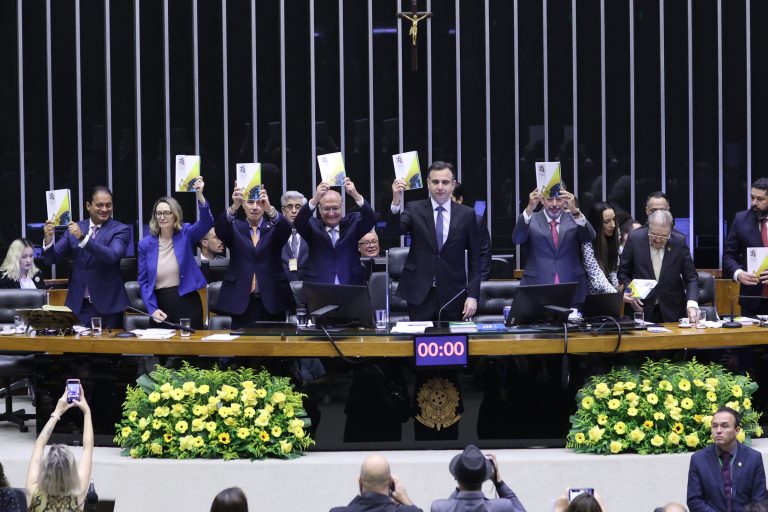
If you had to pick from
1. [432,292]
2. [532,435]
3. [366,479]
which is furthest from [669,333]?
[366,479]

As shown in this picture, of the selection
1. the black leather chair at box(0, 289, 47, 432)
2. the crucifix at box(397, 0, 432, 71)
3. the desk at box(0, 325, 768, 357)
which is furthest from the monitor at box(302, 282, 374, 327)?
the crucifix at box(397, 0, 432, 71)

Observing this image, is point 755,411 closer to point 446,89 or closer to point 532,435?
point 532,435

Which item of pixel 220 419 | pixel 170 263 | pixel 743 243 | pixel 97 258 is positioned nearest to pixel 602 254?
pixel 743 243

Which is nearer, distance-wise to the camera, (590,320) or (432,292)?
(590,320)

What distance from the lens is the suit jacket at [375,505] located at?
13.9 feet

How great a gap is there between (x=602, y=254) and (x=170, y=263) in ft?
9.54

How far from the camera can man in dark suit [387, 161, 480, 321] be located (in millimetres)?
7105

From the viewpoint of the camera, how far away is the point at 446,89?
11.0 meters

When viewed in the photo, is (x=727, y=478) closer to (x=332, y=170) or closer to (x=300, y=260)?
(x=332, y=170)

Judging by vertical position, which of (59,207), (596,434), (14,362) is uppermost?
(59,207)

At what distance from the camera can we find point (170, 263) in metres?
7.22

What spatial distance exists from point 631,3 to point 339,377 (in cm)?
605

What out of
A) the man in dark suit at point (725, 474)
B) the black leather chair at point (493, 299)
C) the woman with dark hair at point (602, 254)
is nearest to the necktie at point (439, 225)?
the woman with dark hair at point (602, 254)

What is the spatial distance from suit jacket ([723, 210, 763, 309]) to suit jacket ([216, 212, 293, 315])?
2.95 meters
